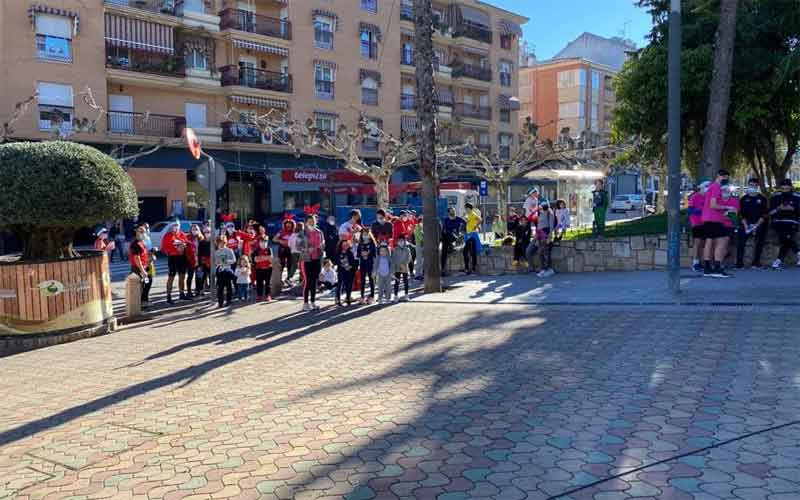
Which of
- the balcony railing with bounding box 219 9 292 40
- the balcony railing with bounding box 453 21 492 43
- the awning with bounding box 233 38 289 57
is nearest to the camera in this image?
the balcony railing with bounding box 219 9 292 40

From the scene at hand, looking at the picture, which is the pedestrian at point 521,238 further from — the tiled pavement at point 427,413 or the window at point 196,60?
the window at point 196,60

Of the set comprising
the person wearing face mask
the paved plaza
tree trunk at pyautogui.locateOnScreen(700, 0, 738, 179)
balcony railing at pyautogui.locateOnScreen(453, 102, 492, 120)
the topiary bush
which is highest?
balcony railing at pyautogui.locateOnScreen(453, 102, 492, 120)

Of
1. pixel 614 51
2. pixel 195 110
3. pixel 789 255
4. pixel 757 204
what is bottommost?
pixel 789 255

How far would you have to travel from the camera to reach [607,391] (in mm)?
6219

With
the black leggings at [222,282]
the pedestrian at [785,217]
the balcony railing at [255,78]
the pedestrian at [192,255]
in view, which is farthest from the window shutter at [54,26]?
the pedestrian at [785,217]

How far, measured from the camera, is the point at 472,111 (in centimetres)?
5097

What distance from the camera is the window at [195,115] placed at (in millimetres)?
35750

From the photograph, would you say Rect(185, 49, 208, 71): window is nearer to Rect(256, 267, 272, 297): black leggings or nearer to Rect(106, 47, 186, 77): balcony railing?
Rect(106, 47, 186, 77): balcony railing

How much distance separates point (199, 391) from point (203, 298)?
804 centimetres

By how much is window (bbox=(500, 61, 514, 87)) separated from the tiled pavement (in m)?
46.0

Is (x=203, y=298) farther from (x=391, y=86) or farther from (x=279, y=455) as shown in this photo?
(x=391, y=86)

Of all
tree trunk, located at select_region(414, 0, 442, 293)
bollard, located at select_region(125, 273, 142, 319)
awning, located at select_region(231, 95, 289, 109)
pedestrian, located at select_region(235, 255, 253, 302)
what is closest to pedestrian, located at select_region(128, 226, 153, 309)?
bollard, located at select_region(125, 273, 142, 319)

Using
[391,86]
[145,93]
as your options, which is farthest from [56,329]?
[391,86]

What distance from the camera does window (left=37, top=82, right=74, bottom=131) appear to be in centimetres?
3012
